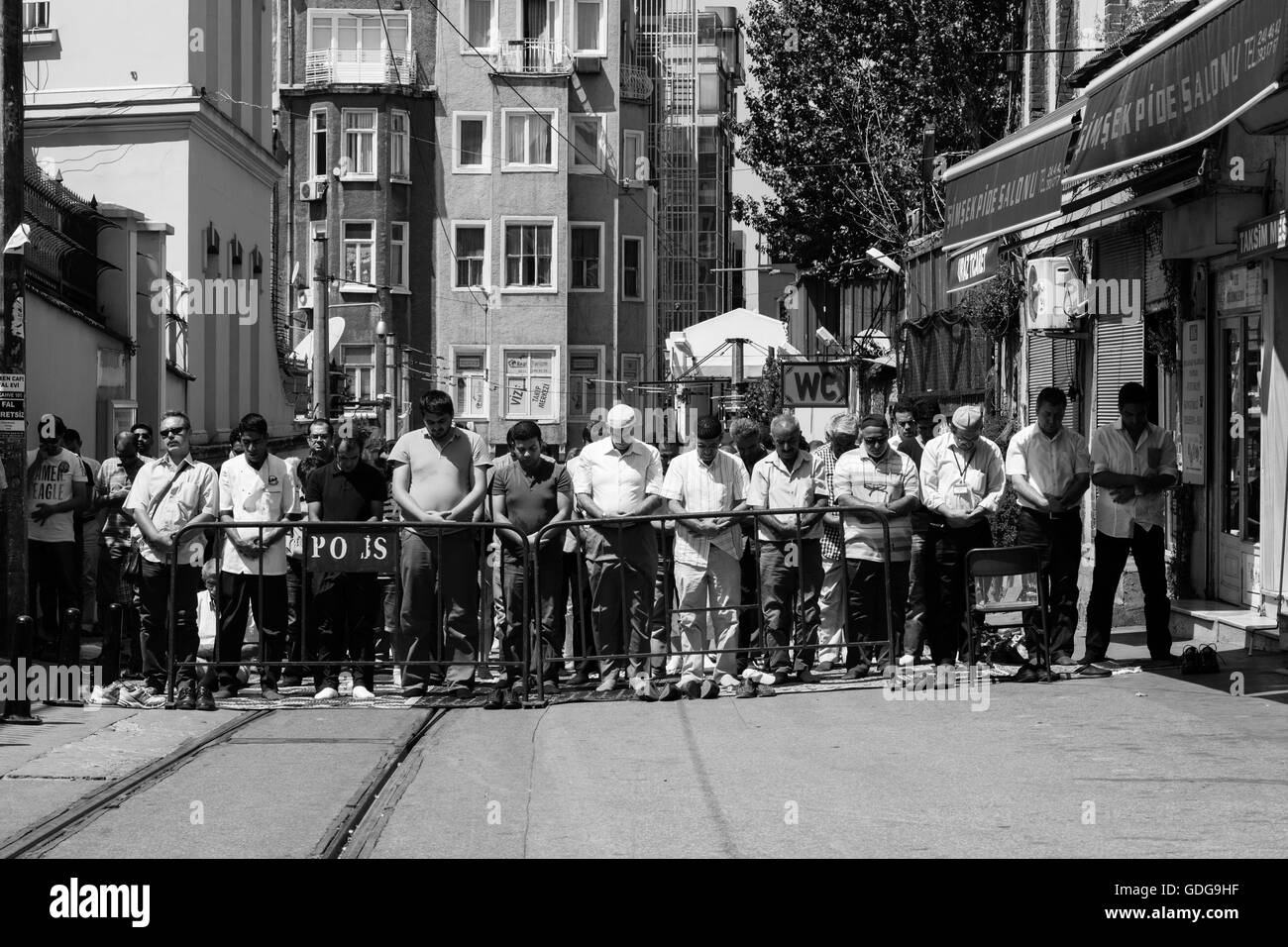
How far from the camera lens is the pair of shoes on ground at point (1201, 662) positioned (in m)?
12.1

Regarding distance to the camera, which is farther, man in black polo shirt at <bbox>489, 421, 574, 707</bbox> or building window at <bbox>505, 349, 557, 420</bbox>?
building window at <bbox>505, 349, 557, 420</bbox>

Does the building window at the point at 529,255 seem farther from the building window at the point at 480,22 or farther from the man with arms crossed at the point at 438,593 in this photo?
the man with arms crossed at the point at 438,593

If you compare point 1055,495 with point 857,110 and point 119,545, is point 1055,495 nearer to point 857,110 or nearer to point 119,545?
point 119,545

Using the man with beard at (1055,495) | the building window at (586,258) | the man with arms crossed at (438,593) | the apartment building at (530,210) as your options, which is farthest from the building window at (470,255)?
the man with beard at (1055,495)

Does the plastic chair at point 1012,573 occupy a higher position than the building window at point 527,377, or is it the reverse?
the building window at point 527,377

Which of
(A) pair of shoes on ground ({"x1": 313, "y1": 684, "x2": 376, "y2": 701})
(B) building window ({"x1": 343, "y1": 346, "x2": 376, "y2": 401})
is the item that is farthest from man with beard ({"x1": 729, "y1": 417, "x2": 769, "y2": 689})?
(B) building window ({"x1": 343, "y1": 346, "x2": 376, "y2": 401})

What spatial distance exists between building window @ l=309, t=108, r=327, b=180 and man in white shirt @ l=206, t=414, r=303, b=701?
4202 cm

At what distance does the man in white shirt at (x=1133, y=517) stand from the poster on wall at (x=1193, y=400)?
2.37 m

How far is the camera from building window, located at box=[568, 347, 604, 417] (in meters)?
53.5

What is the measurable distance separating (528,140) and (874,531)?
4177cm

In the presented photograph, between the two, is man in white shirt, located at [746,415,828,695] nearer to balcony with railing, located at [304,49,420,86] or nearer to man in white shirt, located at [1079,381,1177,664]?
man in white shirt, located at [1079,381,1177,664]

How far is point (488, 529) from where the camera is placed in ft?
41.7
